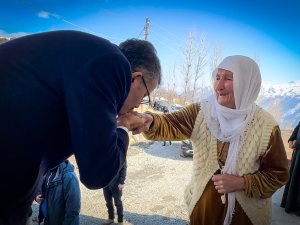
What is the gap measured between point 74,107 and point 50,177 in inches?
100

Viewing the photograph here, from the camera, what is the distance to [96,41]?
1.05 metres

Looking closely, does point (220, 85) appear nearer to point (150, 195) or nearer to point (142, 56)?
point (142, 56)

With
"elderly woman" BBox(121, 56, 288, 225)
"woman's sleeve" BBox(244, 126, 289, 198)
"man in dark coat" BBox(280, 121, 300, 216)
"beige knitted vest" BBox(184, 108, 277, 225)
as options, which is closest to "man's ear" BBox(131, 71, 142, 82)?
"elderly woman" BBox(121, 56, 288, 225)

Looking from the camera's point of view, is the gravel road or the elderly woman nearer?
the elderly woman

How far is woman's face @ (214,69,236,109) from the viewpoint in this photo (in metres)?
2.12

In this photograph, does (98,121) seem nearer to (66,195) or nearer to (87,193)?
(66,195)

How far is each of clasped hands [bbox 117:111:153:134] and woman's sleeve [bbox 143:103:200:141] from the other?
7 cm

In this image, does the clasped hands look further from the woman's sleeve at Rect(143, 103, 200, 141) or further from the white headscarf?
the white headscarf

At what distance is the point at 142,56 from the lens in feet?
4.52

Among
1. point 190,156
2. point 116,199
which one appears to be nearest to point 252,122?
point 116,199

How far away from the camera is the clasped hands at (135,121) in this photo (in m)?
1.48

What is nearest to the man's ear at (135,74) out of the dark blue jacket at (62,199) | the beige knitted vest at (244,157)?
the beige knitted vest at (244,157)

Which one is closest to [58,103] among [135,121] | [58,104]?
[58,104]

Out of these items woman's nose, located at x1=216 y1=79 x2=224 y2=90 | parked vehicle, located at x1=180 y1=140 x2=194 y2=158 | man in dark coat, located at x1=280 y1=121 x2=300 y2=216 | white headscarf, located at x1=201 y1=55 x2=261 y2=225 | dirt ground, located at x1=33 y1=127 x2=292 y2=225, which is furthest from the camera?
parked vehicle, located at x1=180 y1=140 x2=194 y2=158
